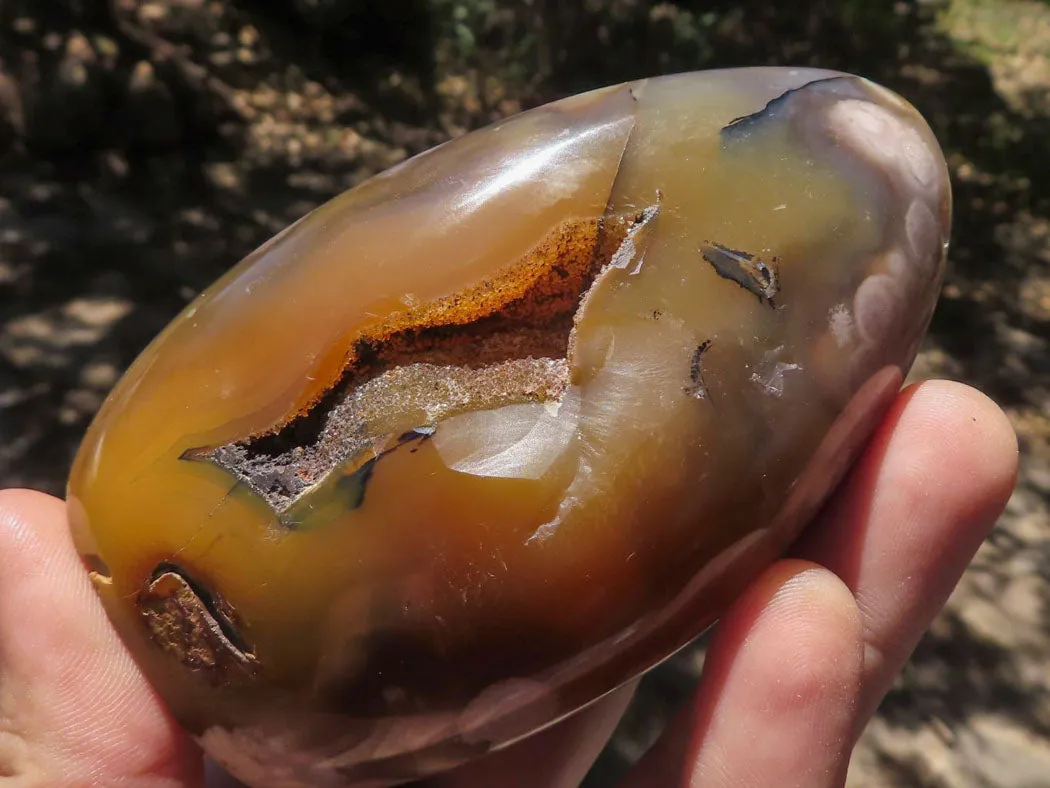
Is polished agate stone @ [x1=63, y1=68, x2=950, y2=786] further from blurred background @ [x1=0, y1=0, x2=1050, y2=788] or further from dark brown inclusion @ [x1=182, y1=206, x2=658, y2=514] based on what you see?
blurred background @ [x1=0, y1=0, x2=1050, y2=788]

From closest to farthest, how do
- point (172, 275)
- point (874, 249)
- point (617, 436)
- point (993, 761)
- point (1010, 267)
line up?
point (617, 436), point (874, 249), point (993, 761), point (172, 275), point (1010, 267)

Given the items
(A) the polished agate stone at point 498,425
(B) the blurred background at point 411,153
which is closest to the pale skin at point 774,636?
(A) the polished agate stone at point 498,425

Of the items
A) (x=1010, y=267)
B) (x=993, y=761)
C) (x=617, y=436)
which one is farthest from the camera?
(x=1010, y=267)

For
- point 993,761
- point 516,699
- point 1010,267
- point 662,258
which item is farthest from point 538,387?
point 1010,267

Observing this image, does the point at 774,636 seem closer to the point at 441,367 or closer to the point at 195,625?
the point at 441,367

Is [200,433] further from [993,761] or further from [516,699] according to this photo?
[993,761]

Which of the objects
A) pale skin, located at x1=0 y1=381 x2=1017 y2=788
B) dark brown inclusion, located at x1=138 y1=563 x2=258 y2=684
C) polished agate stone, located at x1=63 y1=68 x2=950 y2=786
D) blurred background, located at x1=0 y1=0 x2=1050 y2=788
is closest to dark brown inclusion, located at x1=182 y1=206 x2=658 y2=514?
polished agate stone, located at x1=63 y1=68 x2=950 y2=786
